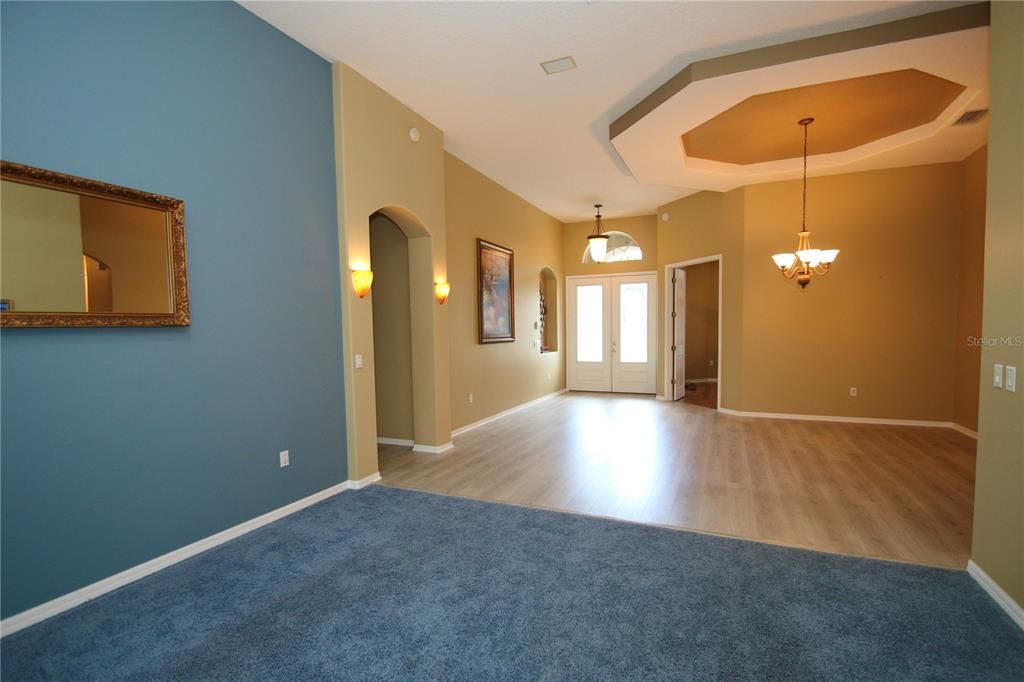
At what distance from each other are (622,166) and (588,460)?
3.75m

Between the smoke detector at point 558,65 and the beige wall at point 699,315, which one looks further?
the beige wall at point 699,315

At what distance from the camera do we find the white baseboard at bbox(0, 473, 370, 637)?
6.79ft

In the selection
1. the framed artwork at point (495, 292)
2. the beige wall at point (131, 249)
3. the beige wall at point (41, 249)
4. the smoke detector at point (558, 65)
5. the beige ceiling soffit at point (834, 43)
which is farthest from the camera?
the framed artwork at point (495, 292)

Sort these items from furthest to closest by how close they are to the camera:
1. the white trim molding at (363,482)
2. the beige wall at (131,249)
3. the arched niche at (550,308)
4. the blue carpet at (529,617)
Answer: the arched niche at (550,308), the white trim molding at (363,482), the beige wall at (131,249), the blue carpet at (529,617)

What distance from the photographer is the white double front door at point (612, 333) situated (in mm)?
8703

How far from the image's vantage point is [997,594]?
220 centimetres

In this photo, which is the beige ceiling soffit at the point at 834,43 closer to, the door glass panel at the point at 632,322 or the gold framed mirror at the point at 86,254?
Answer: the gold framed mirror at the point at 86,254

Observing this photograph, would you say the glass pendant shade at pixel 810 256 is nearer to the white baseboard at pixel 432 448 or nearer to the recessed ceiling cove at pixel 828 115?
Result: the recessed ceiling cove at pixel 828 115

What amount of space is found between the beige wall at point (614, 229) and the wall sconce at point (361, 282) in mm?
Result: 5909

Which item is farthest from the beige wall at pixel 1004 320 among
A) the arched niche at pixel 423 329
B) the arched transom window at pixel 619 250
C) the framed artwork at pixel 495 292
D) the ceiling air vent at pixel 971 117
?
the arched transom window at pixel 619 250

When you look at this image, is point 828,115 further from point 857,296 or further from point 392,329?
point 392,329

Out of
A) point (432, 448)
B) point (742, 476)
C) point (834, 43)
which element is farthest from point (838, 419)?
point (432, 448)

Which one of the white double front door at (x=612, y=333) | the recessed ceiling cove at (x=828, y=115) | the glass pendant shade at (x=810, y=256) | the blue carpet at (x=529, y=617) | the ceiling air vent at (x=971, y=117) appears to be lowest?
the blue carpet at (x=529, y=617)

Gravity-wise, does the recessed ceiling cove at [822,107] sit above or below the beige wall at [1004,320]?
above
